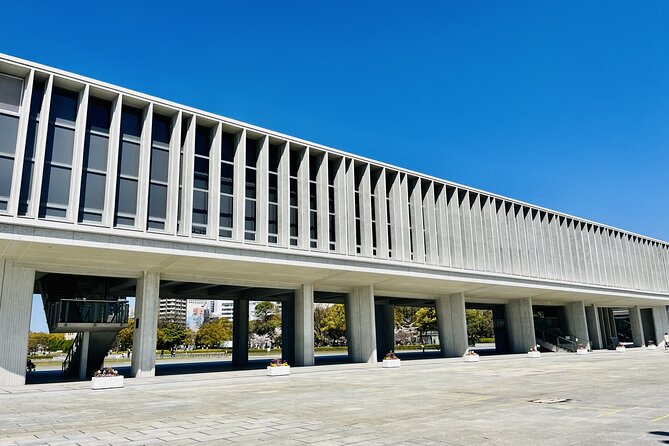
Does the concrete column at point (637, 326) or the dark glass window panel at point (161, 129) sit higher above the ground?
the dark glass window panel at point (161, 129)

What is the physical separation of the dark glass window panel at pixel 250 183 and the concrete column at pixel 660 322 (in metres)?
76.7

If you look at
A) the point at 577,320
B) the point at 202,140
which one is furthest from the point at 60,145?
the point at 577,320

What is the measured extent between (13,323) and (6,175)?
7.93m

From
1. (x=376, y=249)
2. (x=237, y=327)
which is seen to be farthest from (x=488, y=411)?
(x=237, y=327)

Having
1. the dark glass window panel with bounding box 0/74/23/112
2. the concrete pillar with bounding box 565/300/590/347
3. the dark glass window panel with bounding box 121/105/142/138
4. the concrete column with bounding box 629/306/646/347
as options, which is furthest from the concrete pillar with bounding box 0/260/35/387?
the concrete column with bounding box 629/306/646/347

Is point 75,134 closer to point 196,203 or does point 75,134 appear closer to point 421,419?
point 196,203

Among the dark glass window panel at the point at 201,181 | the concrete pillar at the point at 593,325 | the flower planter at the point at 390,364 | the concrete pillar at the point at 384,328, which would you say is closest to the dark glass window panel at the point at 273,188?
the dark glass window panel at the point at 201,181

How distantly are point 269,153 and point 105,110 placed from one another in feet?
35.8

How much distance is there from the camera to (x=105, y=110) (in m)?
27.6

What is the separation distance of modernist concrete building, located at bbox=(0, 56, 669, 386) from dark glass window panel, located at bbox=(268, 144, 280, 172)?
0.10m

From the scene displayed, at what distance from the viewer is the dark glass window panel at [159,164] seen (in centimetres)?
2814

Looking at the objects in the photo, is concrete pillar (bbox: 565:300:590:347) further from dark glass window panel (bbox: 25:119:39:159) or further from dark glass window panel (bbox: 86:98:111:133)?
dark glass window panel (bbox: 25:119:39:159)

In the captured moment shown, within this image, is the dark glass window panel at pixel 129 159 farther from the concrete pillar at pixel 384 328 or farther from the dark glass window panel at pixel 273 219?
the concrete pillar at pixel 384 328

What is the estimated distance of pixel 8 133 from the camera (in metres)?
23.7
